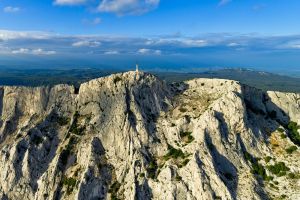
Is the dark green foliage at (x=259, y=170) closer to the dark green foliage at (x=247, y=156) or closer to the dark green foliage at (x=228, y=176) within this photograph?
the dark green foliage at (x=247, y=156)

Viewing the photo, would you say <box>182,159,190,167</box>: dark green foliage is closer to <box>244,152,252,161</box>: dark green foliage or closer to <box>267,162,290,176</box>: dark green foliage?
<box>244,152,252,161</box>: dark green foliage

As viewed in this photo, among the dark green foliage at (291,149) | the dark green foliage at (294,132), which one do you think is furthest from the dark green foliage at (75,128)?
the dark green foliage at (294,132)

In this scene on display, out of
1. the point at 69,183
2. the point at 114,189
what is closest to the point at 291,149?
the point at 114,189

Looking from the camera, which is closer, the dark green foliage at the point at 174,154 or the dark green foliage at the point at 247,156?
the dark green foliage at the point at 174,154

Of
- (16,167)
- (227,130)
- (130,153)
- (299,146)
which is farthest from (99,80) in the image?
(299,146)

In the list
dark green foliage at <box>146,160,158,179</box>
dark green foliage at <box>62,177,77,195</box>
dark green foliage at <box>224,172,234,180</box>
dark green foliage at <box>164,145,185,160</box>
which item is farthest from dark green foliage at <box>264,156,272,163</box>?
dark green foliage at <box>62,177,77,195</box>

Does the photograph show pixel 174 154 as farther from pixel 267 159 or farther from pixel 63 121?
pixel 63 121
